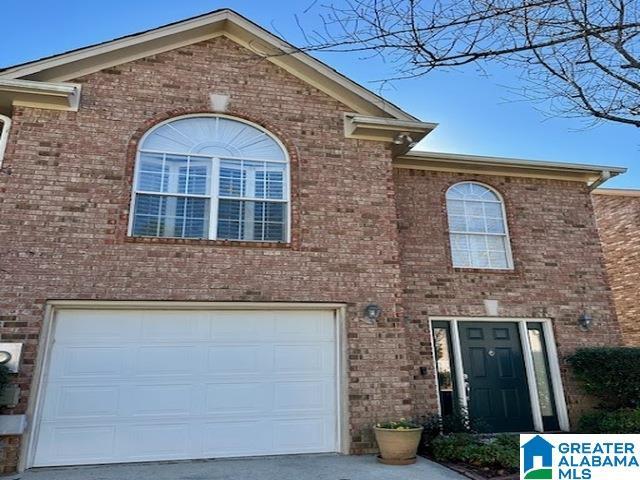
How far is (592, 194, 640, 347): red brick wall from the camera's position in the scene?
37.7ft

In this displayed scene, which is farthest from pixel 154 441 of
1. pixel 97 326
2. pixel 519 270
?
pixel 519 270

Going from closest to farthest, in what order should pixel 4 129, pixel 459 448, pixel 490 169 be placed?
pixel 459 448 < pixel 4 129 < pixel 490 169

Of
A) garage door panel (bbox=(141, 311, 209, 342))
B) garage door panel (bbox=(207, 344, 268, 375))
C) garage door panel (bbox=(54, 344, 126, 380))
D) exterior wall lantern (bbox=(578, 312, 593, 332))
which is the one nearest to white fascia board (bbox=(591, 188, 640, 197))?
exterior wall lantern (bbox=(578, 312, 593, 332))

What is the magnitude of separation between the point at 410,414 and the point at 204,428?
2966 millimetres

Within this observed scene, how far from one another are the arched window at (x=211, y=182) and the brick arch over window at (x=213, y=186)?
0.01m

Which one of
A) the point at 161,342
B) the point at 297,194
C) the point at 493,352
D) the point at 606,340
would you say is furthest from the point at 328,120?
the point at 606,340

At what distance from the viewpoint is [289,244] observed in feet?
23.5

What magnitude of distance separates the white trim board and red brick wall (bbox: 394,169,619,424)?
0.38 ft

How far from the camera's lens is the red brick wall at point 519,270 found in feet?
27.2

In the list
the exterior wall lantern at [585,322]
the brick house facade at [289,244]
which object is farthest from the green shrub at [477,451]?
the exterior wall lantern at [585,322]

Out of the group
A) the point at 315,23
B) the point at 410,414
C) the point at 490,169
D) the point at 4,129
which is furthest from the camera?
the point at 490,169

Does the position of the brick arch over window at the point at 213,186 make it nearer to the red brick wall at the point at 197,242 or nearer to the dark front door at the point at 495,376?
the red brick wall at the point at 197,242

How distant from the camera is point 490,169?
9445mm

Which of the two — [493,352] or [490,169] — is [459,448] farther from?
[490,169]
